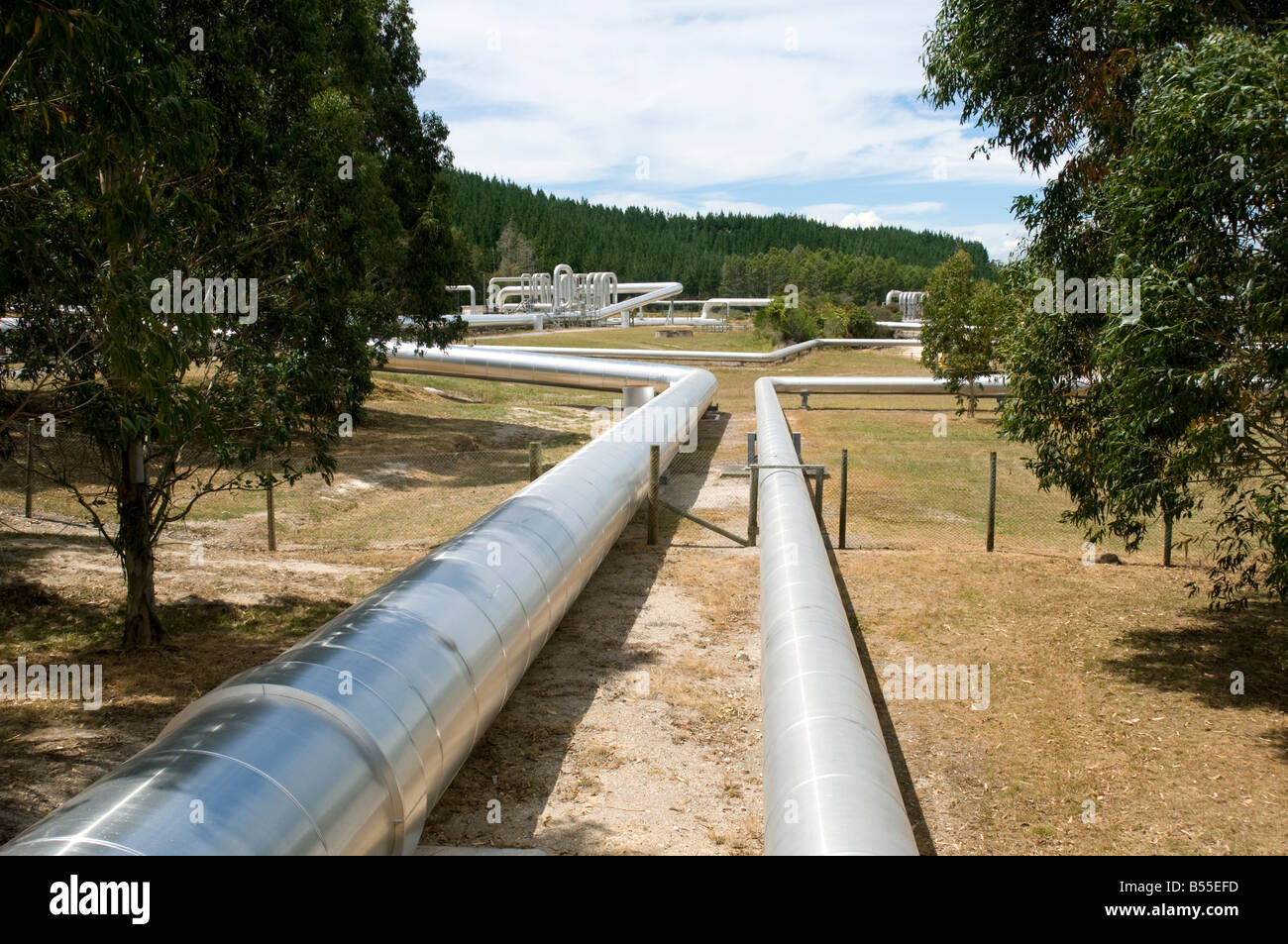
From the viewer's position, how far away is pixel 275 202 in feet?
36.7

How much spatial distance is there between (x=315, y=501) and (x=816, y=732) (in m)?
14.7

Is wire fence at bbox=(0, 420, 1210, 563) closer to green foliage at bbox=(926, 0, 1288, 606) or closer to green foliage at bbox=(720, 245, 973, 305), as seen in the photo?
green foliage at bbox=(926, 0, 1288, 606)

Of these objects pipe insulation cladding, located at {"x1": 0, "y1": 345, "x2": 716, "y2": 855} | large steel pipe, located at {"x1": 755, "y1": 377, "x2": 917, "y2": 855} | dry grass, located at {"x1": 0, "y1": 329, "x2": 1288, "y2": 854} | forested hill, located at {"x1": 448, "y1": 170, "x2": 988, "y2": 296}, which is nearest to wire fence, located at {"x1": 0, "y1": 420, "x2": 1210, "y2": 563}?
dry grass, located at {"x1": 0, "y1": 329, "x2": 1288, "y2": 854}

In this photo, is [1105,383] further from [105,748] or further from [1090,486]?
[105,748]

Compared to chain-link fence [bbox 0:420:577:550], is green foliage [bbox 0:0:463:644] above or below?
above

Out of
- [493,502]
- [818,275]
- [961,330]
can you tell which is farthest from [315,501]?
[818,275]

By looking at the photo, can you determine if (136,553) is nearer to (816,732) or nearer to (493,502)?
(816,732)

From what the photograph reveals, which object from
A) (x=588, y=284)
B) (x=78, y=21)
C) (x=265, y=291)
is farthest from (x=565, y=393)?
(x=588, y=284)

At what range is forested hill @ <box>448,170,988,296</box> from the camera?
142250 millimetres

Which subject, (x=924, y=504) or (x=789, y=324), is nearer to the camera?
(x=924, y=504)

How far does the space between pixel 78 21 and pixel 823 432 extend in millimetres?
25282

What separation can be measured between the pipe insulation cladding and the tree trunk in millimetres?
3566

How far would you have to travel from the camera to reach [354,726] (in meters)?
5.50

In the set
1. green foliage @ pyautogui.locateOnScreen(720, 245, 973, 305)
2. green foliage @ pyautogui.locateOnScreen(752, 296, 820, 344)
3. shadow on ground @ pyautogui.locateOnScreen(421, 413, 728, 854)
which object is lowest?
shadow on ground @ pyautogui.locateOnScreen(421, 413, 728, 854)
